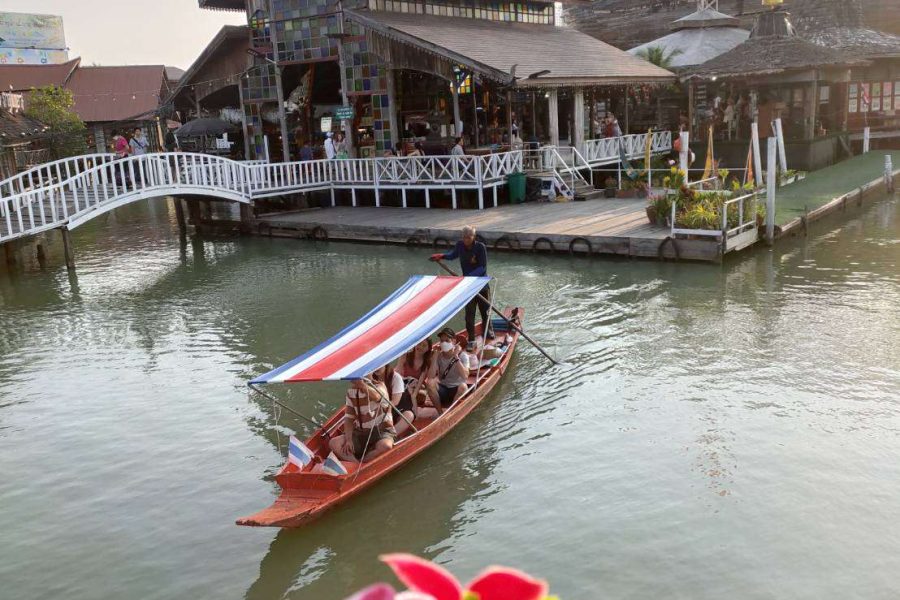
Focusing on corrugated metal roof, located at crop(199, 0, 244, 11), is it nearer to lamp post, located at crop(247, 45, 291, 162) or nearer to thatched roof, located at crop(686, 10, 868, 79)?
lamp post, located at crop(247, 45, 291, 162)

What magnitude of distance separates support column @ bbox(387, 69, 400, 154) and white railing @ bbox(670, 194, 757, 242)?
1072 centimetres

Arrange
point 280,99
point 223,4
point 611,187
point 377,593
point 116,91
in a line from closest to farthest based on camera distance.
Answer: point 377,593
point 611,187
point 280,99
point 223,4
point 116,91

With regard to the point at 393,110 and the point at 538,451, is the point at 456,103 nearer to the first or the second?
the point at 393,110

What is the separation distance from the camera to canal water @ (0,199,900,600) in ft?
23.3

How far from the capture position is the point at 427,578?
1760 mm

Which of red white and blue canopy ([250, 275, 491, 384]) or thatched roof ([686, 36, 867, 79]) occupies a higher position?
thatched roof ([686, 36, 867, 79])

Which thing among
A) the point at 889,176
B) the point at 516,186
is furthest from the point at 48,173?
the point at 889,176

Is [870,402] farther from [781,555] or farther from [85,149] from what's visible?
[85,149]

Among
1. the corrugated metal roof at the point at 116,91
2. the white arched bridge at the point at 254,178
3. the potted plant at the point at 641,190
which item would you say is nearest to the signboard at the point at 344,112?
the white arched bridge at the point at 254,178

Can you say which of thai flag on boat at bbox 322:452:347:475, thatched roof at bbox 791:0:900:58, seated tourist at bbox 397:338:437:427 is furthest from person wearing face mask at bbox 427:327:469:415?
thatched roof at bbox 791:0:900:58

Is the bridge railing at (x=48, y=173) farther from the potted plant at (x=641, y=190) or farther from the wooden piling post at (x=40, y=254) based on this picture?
the potted plant at (x=641, y=190)

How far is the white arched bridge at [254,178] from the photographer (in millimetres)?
20016

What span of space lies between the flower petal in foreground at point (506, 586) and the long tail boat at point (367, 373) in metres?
5.77

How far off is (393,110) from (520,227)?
7.73 m
